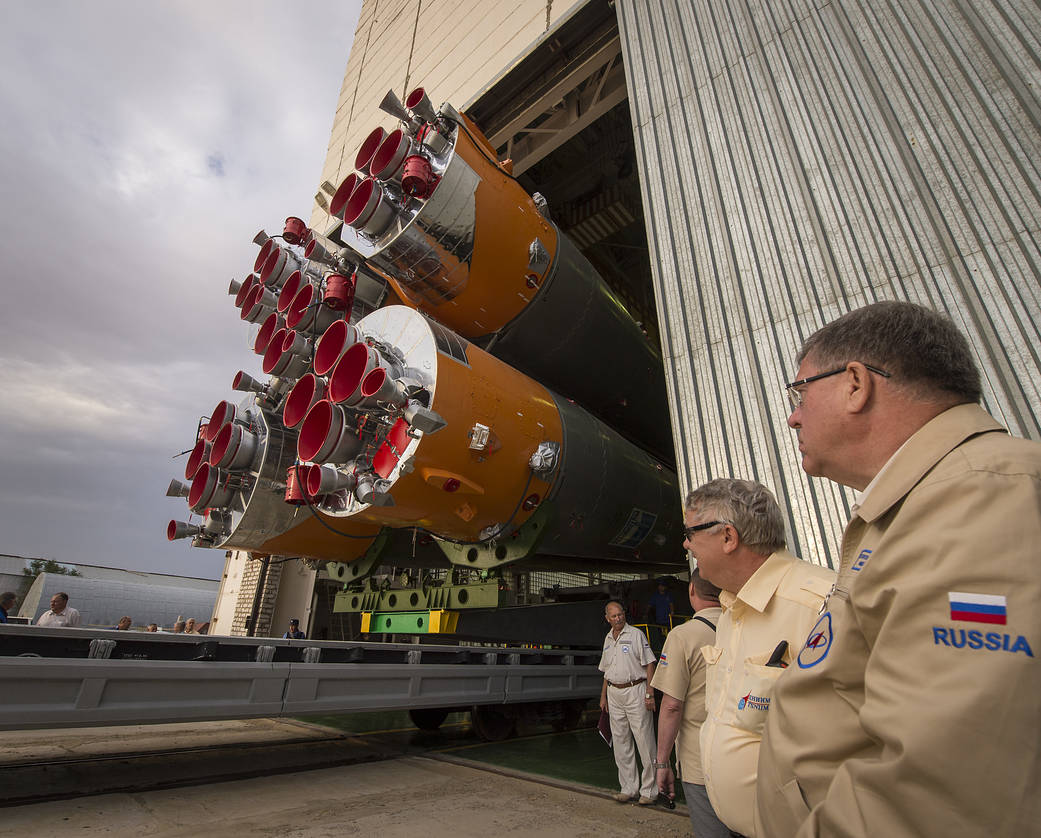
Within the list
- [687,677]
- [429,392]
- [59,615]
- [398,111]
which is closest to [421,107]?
[398,111]

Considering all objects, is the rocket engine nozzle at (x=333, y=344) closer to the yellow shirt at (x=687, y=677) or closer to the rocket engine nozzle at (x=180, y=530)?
the rocket engine nozzle at (x=180, y=530)

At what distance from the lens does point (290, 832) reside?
9.30 ft

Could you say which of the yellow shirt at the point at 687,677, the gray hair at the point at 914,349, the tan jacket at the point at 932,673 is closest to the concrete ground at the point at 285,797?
the yellow shirt at the point at 687,677

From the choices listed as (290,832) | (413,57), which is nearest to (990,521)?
(290,832)

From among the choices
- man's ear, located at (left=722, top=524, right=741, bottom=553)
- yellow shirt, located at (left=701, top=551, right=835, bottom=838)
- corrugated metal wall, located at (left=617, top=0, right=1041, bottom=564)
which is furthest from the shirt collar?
corrugated metal wall, located at (left=617, top=0, right=1041, bottom=564)

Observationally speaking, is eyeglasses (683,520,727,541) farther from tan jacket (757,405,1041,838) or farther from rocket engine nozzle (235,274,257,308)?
rocket engine nozzle (235,274,257,308)

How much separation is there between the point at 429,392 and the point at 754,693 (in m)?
2.96

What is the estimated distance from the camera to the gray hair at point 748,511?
190 cm

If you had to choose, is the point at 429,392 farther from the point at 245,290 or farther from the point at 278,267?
the point at 245,290

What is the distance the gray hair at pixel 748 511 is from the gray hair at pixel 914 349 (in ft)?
2.80

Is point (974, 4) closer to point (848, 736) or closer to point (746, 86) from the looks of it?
point (746, 86)

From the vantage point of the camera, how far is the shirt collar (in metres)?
1.70

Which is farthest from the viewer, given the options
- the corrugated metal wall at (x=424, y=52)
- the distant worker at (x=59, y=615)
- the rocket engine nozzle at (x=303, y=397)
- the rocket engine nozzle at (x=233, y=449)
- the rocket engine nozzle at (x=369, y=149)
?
the corrugated metal wall at (x=424, y=52)

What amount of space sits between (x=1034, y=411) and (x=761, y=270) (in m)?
2.00
